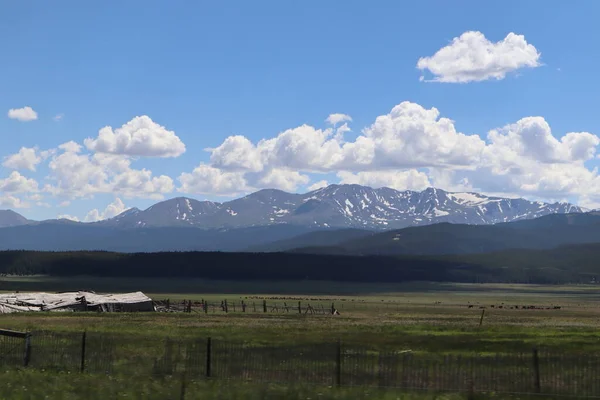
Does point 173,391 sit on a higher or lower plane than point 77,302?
lower

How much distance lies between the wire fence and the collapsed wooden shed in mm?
54249

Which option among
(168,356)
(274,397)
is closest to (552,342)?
(168,356)

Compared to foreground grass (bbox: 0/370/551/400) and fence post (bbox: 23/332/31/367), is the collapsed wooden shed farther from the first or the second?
foreground grass (bbox: 0/370/551/400)

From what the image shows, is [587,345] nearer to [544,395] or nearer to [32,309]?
[544,395]

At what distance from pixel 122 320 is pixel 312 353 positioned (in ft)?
141

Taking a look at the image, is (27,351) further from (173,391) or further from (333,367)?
(333,367)

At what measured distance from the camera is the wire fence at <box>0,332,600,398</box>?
2956 cm

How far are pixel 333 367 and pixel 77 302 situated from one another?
67132 millimetres

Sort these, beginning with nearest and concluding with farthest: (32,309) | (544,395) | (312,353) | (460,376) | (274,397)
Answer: (274,397), (544,395), (460,376), (312,353), (32,309)

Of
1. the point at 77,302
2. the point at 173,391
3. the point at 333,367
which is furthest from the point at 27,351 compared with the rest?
the point at 77,302

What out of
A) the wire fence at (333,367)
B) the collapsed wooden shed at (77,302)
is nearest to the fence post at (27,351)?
the wire fence at (333,367)

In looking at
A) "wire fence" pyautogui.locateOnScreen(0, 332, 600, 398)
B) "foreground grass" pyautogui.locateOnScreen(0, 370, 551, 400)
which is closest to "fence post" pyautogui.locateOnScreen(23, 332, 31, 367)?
"wire fence" pyautogui.locateOnScreen(0, 332, 600, 398)

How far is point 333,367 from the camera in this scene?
32.9 m

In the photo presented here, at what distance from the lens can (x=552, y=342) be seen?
177 ft
